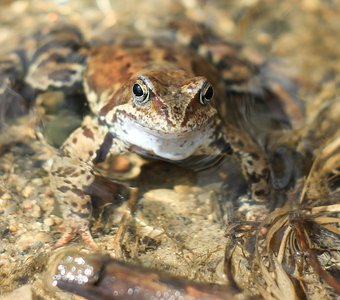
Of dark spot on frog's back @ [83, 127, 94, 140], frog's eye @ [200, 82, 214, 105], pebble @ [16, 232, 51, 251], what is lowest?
pebble @ [16, 232, 51, 251]

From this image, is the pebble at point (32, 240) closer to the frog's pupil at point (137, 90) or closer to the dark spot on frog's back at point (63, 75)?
the frog's pupil at point (137, 90)

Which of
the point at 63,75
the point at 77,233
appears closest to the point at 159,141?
the point at 77,233

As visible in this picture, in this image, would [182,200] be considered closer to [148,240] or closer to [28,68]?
[148,240]

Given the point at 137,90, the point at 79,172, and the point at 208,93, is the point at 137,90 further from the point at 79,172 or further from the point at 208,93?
the point at 79,172

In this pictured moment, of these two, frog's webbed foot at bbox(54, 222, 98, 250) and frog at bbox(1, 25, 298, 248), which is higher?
frog at bbox(1, 25, 298, 248)

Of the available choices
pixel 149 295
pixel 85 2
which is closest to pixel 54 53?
pixel 85 2

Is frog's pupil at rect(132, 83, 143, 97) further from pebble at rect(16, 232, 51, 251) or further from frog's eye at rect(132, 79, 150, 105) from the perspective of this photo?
pebble at rect(16, 232, 51, 251)

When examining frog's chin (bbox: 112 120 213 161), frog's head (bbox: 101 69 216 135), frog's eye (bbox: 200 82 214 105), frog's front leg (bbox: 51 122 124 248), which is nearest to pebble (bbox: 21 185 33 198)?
frog's front leg (bbox: 51 122 124 248)

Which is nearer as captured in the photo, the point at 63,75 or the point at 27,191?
the point at 27,191
